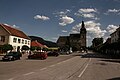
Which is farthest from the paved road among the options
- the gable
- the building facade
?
the building facade

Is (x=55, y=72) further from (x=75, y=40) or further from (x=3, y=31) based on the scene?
(x=75, y=40)

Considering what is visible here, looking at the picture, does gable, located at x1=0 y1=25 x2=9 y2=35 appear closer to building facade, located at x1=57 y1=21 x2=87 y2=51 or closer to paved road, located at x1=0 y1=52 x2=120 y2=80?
paved road, located at x1=0 y1=52 x2=120 y2=80

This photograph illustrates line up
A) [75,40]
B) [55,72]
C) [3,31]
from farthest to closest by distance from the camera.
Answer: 1. [75,40]
2. [3,31]
3. [55,72]

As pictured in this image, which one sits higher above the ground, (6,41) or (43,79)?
(6,41)

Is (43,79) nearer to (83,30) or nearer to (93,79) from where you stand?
(93,79)

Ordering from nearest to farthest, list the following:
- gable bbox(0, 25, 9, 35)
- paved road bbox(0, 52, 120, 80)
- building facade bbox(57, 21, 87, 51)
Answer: paved road bbox(0, 52, 120, 80) → gable bbox(0, 25, 9, 35) → building facade bbox(57, 21, 87, 51)

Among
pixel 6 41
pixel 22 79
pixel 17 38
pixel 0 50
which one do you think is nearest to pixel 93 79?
pixel 22 79

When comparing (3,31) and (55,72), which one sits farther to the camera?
(3,31)

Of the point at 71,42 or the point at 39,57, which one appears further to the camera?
the point at 71,42

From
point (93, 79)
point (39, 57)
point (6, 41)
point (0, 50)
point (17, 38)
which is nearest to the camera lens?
point (93, 79)

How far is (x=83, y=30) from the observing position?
180125 millimetres

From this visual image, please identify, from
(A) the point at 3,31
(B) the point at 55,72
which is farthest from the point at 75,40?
(B) the point at 55,72

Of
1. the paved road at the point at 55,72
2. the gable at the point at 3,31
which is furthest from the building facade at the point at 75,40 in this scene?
the paved road at the point at 55,72

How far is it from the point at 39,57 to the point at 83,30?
476 ft
